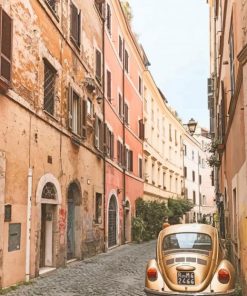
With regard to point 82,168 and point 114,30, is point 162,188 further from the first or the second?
point 82,168

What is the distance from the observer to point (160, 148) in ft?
128

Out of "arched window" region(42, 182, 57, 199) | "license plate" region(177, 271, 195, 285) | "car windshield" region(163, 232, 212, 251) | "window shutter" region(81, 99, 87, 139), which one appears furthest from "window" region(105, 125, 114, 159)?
"license plate" region(177, 271, 195, 285)

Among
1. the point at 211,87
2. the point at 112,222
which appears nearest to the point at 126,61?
the point at 211,87

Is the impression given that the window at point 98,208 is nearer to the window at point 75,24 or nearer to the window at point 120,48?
the window at point 75,24

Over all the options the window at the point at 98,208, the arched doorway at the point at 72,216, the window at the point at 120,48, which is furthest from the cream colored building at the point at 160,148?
the arched doorway at the point at 72,216

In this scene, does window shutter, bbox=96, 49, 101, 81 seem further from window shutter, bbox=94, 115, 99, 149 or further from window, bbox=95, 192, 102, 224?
window, bbox=95, 192, 102, 224

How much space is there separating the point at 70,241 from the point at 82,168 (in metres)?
2.72

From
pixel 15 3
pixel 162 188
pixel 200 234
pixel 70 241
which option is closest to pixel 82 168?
pixel 70 241

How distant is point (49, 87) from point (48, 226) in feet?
13.9

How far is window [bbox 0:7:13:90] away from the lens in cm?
1005

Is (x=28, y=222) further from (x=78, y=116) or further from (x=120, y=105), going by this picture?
(x=120, y=105)

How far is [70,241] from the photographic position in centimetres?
1650

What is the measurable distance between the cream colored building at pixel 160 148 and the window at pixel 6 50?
22730mm

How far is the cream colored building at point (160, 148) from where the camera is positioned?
34.6 meters
